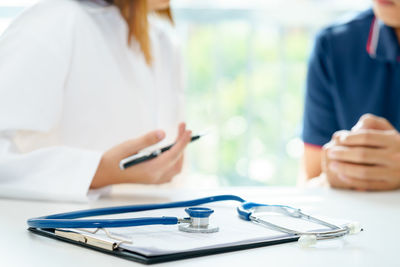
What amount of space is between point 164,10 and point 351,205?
0.86 metres

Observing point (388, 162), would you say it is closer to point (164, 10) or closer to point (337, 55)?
point (337, 55)

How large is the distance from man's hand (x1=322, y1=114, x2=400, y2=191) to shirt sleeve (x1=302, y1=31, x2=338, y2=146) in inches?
19.5

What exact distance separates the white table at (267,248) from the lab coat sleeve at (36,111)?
1.6 inches

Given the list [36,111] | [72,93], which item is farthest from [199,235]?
[72,93]

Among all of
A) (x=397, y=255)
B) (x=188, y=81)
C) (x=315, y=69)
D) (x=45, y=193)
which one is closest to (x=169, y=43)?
(x=315, y=69)

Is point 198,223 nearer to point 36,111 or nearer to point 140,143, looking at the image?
point 140,143

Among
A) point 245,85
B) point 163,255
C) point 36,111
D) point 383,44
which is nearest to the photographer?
point 163,255

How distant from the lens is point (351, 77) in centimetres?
156

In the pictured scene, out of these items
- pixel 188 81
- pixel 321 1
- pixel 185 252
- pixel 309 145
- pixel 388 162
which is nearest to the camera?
pixel 185 252

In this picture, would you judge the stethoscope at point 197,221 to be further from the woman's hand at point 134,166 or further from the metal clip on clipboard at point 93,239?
the woman's hand at point 134,166

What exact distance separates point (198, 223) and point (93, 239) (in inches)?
4.4

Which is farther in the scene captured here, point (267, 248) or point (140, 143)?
point (140, 143)

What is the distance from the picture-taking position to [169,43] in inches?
57.2

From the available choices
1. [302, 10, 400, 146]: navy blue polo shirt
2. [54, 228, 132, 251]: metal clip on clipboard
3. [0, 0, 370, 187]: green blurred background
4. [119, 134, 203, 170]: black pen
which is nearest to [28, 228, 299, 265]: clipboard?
[54, 228, 132, 251]: metal clip on clipboard
